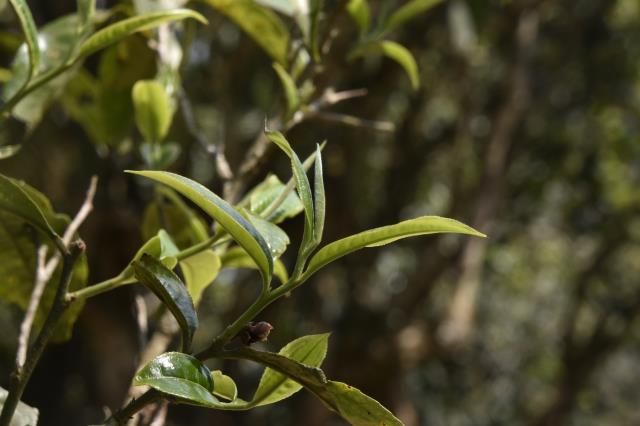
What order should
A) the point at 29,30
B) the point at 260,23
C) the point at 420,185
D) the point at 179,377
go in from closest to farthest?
the point at 179,377 < the point at 29,30 < the point at 260,23 < the point at 420,185

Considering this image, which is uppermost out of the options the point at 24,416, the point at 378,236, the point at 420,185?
the point at 378,236

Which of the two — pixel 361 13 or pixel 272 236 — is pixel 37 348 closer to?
pixel 272 236

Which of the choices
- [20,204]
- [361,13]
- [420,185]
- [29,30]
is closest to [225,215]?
[20,204]

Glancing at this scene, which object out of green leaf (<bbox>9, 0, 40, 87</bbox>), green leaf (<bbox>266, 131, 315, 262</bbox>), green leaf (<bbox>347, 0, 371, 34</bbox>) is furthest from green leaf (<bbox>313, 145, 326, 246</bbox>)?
green leaf (<bbox>347, 0, 371, 34</bbox>)

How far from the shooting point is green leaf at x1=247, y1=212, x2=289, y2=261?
594 millimetres

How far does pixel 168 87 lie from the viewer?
0.96 m

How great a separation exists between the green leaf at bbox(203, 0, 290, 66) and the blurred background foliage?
82cm

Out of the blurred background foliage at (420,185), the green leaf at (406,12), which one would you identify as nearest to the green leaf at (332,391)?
the green leaf at (406,12)

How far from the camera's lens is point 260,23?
3.32 feet

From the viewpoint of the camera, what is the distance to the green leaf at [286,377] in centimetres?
56

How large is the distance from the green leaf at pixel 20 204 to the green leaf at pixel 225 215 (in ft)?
0.38

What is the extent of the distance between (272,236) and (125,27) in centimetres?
22

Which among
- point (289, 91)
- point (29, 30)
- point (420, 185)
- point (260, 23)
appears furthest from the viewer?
point (420, 185)

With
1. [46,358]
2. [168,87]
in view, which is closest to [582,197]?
[46,358]
